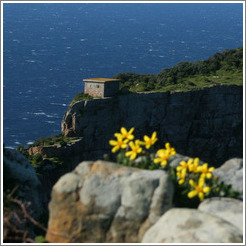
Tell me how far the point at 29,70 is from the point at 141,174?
561 feet

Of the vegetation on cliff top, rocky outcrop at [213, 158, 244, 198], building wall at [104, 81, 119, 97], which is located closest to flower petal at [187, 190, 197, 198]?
rocky outcrop at [213, 158, 244, 198]

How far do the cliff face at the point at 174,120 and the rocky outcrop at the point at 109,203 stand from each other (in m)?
52.1

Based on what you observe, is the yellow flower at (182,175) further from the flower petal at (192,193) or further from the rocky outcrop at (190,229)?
the rocky outcrop at (190,229)

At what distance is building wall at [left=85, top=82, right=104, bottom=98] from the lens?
2822 inches

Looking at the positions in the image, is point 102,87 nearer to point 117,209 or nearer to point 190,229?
point 117,209

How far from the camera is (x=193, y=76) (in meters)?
91.1

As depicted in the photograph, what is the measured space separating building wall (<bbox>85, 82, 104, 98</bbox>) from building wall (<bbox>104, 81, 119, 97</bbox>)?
386 millimetres

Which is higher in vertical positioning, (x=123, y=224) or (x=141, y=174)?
(x=141, y=174)

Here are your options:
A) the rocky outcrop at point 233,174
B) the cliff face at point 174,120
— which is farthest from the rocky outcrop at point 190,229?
the cliff face at point 174,120

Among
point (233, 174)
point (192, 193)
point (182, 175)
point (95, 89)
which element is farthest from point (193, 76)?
point (192, 193)

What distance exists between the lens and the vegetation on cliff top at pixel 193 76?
265 feet

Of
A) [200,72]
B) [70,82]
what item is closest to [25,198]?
[200,72]

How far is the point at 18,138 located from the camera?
109 meters

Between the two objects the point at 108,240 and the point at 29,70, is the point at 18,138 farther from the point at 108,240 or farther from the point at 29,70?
the point at 108,240
